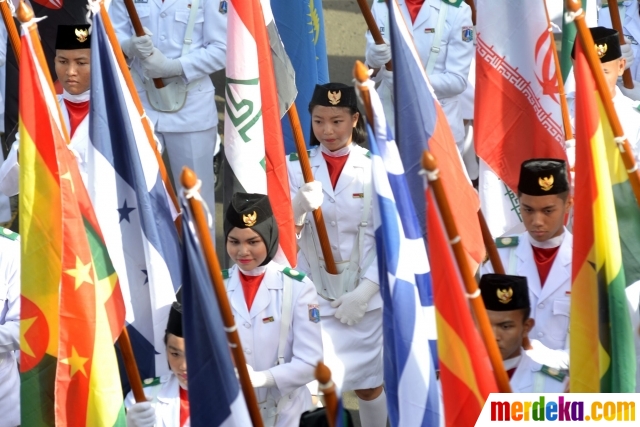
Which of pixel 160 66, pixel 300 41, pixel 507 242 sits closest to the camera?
pixel 507 242

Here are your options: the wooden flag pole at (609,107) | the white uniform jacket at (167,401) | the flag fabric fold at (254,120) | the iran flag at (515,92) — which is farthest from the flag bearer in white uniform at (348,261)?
the wooden flag pole at (609,107)

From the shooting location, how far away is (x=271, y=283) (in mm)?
5887

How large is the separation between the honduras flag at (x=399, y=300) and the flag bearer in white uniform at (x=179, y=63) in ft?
9.57

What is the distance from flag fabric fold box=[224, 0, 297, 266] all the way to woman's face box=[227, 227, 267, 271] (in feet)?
2.59

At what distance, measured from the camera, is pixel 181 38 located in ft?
26.5

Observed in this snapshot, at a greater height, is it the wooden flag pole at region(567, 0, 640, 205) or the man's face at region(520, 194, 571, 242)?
the wooden flag pole at region(567, 0, 640, 205)

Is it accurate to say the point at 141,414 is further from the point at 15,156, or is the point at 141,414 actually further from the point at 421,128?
the point at 15,156

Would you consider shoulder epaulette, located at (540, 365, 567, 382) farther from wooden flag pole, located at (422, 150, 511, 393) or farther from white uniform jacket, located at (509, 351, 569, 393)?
wooden flag pole, located at (422, 150, 511, 393)

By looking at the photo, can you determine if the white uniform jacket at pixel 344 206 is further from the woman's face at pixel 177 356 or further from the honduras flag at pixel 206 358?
the honduras flag at pixel 206 358

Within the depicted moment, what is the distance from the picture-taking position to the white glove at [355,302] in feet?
22.5

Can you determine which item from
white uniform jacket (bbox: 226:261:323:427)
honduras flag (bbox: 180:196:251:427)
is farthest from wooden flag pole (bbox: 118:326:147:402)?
white uniform jacket (bbox: 226:261:323:427)

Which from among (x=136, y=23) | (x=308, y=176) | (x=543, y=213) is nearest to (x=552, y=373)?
(x=543, y=213)

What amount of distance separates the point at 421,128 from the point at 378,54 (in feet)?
7.21

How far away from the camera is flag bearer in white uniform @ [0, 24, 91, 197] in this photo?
6.91 meters
